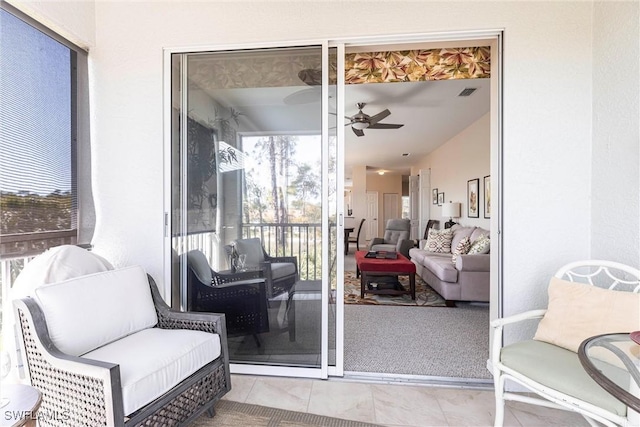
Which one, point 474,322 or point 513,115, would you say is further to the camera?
point 474,322

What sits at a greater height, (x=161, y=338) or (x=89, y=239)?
(x=89, y=239)

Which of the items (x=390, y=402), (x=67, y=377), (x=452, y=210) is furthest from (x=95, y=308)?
(x=452, y=210)

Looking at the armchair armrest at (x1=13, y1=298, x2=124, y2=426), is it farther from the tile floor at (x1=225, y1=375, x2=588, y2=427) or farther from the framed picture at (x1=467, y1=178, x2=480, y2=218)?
the framed picture at (x1=467, y1=178, x2=480, y2=218)

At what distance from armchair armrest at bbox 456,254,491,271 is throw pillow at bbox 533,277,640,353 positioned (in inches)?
77.4

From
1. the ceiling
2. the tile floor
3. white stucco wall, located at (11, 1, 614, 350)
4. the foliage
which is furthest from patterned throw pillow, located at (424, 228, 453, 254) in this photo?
the foliage

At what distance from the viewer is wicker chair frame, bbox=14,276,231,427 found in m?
1.23

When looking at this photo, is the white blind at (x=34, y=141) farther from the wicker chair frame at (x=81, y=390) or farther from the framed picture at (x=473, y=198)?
the framed picture at (x=473, y=198)

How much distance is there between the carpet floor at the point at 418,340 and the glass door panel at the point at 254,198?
0.52 m

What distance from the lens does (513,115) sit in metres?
2.00

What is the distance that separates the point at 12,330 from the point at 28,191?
2.79 feet

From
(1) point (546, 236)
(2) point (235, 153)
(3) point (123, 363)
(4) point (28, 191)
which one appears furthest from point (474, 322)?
(4) point (28, 191)

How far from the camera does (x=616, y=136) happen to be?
1768 millimetres

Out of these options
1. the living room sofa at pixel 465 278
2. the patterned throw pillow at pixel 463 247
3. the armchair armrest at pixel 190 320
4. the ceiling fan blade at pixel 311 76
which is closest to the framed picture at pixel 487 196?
the patterned throw pillow at pixel 463 247

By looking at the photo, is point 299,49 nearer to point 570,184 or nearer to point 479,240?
point 570,184
